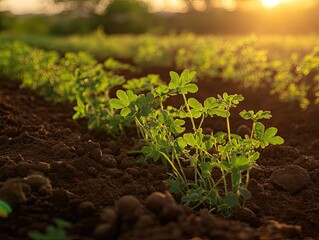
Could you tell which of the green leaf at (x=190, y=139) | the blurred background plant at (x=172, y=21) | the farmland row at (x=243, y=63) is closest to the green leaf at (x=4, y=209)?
the green leaf at (x=190, y=139)

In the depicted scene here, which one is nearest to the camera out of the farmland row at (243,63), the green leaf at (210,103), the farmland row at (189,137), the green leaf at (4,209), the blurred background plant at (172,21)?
the green leaf at (4,209)

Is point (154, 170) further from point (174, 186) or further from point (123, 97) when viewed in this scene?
point (123, 97)

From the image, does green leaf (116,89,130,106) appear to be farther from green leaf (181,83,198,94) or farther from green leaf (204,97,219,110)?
green leaf (204,97,219,110)

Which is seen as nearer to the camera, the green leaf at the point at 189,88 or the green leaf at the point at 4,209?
the green leaf at the point at 4,209

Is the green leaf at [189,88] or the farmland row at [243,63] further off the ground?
the farmland row at [243,63]

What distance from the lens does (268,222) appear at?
284 cm

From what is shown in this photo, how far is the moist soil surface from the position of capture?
97.0 inches

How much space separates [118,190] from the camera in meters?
3.19

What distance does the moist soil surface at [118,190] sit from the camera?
2465 millimetres

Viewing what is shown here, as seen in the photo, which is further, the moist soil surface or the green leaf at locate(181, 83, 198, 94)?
the green leaf at locate(181, 83, 198, 94)

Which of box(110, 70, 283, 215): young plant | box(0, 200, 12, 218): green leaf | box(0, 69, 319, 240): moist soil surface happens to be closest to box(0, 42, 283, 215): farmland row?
box(110, 70, 283, 215): young plant

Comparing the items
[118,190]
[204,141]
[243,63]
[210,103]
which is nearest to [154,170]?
[118,190]

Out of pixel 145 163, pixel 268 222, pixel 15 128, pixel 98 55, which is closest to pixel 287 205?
pixel 268 222

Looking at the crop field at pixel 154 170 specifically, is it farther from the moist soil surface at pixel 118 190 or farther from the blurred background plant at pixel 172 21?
the blurred background plant at pixel 172 21
